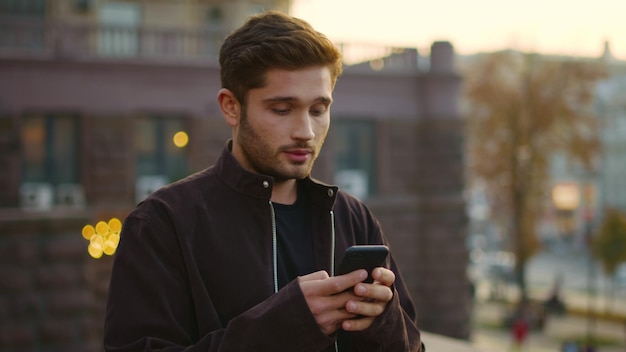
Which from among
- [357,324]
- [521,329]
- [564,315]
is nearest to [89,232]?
[357,324]

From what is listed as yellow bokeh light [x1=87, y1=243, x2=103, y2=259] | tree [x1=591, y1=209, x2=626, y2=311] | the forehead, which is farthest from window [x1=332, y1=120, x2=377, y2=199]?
Answer: the forehead

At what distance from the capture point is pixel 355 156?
21625 mm

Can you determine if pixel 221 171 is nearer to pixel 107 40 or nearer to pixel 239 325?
pixel 239 325

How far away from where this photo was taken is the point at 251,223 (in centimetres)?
280

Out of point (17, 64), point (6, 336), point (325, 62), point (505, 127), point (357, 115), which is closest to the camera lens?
point (325, 62)

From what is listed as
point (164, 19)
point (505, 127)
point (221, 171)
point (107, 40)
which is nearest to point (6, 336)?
point (107, 40)

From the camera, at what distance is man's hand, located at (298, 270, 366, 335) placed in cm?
240

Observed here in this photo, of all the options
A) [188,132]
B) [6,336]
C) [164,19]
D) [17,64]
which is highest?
[164,19]

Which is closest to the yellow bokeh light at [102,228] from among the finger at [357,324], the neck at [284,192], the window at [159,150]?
the window at [159,150]

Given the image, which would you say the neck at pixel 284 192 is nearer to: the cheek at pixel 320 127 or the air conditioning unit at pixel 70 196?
the cheek at pixel 320 127

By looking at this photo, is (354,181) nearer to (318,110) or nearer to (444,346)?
(444,346)

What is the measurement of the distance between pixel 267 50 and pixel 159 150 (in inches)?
683

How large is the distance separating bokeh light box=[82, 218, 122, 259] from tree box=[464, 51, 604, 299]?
19.9 m

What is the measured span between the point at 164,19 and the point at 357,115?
6.44 metres
